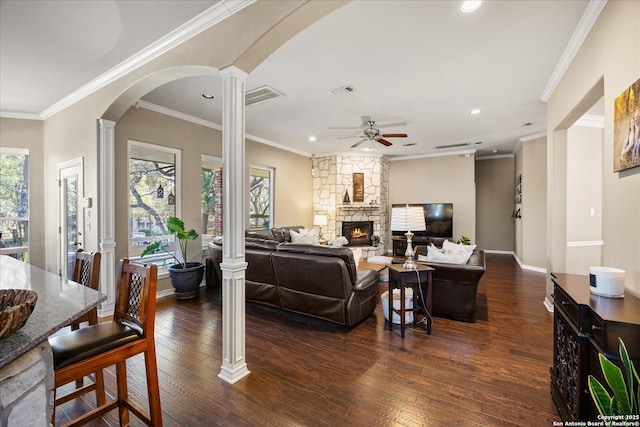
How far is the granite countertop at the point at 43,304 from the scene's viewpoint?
3.21ft

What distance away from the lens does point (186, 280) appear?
4.21m

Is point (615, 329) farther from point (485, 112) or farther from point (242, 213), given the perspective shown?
point (485, 112)

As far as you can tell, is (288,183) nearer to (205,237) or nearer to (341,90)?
(205,237)

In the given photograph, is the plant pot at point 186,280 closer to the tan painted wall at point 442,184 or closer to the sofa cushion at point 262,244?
the sofa cushion at point 262,244

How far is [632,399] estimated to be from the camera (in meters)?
1.10

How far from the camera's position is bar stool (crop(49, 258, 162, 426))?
1.36 meters

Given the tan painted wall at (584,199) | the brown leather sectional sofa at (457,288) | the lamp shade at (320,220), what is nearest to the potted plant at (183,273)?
the brown leather sectional sofa at (457,288)

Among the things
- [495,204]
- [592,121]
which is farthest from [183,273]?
[495,204]

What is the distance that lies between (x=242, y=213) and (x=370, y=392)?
5.58 ft

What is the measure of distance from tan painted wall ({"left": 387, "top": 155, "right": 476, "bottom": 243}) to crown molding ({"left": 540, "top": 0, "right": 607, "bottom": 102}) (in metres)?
4.16

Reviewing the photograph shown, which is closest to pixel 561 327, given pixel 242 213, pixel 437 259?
pixel 437 259

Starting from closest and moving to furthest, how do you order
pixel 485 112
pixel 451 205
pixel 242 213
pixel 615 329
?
pixel 615 329 → pixel 242 213 → pixel 485 112 → pixel 451 205

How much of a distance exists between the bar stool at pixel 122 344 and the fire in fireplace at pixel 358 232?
6.62 m

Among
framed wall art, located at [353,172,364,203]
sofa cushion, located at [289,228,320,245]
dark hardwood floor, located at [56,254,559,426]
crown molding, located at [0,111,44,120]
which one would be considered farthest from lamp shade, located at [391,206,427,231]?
crown molding, located at [0,111,44,120]
